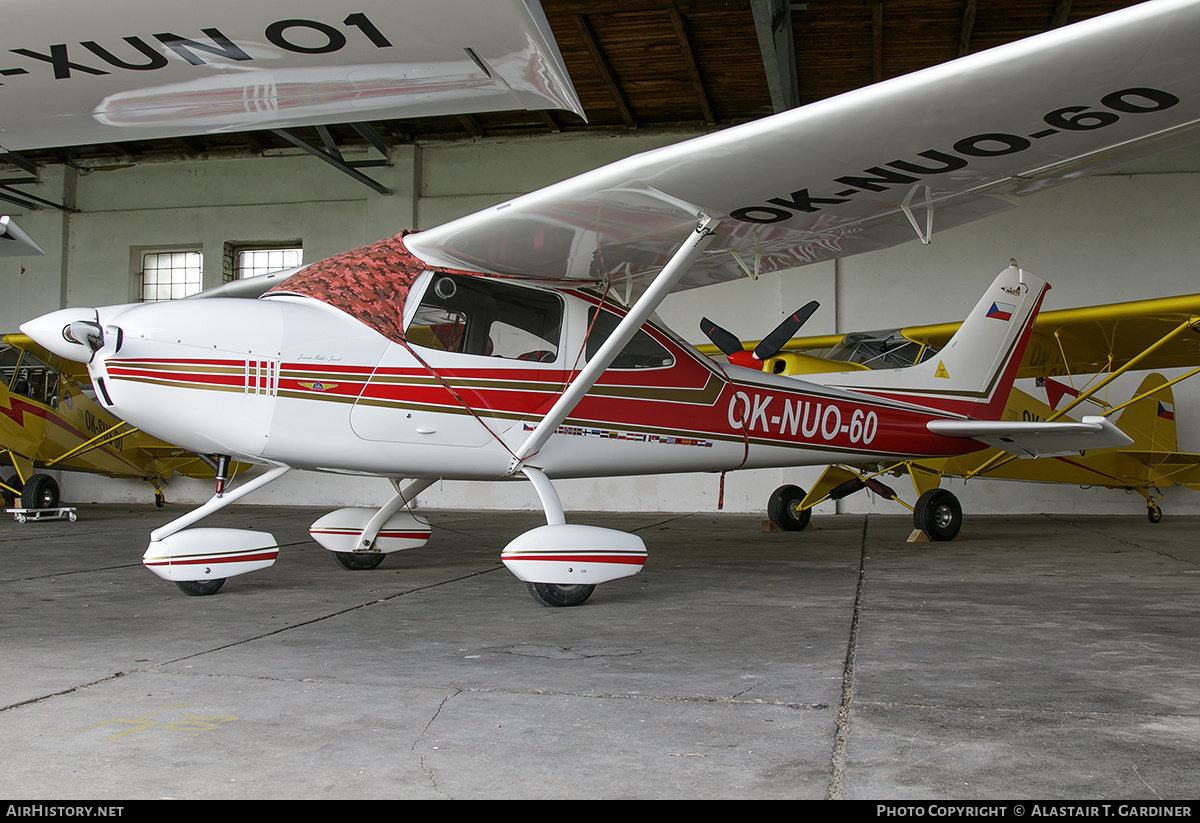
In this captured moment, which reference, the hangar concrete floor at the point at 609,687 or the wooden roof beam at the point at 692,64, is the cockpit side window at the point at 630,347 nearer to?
the hangar concrete floor at the point at 609,687

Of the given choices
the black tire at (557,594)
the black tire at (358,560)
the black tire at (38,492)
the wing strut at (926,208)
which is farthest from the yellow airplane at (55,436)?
the wing strut at (926,208)

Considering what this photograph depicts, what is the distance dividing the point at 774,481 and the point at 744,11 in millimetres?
6700

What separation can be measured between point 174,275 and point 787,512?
12.3 meters

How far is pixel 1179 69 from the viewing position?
9.92ft

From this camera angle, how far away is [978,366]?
307 inches

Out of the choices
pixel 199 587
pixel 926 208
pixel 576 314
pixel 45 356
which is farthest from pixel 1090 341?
pixel 45 356

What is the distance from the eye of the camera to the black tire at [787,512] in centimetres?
963

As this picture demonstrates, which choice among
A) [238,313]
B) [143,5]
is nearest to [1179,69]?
[143,5]

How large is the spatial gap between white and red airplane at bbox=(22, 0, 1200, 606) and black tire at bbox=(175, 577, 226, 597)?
0.02 metres

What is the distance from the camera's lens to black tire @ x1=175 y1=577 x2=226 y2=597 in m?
4.60

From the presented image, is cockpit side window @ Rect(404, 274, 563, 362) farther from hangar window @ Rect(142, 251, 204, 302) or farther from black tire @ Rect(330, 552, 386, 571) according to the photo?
hangar window @ Rect(142, 251, 204, 302)

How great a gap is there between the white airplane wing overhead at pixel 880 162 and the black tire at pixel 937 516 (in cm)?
362

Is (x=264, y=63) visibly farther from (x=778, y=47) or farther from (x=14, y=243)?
(x=778, y=47)

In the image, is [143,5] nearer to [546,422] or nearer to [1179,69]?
[546,422]
